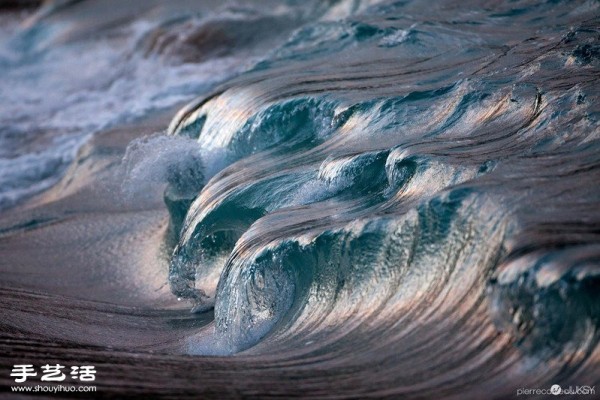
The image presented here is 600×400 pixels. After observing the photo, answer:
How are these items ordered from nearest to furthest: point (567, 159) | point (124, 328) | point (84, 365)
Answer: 1. point (84, 365)
2. point (567, 159)
3. point (124, 328)

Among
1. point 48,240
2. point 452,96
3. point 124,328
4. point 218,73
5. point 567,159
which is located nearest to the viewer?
point 567,159

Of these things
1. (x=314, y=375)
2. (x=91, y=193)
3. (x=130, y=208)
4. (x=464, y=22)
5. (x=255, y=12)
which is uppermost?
(x=255, y=12)

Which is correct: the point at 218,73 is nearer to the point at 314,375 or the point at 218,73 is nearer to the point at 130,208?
the point at 130,208

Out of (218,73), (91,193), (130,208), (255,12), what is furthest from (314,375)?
(255,12)

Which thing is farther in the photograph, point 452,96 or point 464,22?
point 464,22

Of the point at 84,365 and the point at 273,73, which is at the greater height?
the point at 273,73

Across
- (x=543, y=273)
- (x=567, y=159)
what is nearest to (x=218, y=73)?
(x=567, y=159)
